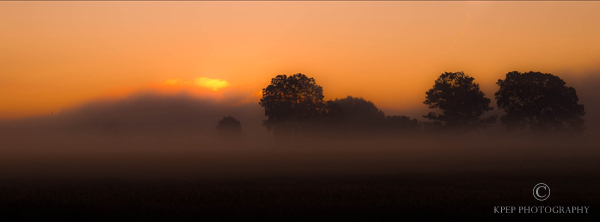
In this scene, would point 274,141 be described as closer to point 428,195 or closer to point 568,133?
point 568,133

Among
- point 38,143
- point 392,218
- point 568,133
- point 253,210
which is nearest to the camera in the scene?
point 392,218

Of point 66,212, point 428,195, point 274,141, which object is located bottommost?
point 66,212

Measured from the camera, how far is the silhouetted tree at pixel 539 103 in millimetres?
86375

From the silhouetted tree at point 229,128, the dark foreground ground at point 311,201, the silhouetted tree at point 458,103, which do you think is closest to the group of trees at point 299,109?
the silhouetted tree at point 458,103

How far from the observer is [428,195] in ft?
84.6

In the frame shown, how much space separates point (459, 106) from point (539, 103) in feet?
47.2

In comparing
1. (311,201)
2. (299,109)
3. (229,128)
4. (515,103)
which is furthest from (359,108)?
(311,201)

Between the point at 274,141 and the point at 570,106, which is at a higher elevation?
the point at 570,106

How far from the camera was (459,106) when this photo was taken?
93500 millimetres

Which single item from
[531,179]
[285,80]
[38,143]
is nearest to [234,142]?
[285,80]

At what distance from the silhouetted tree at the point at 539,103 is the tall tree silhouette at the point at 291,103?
39.5m

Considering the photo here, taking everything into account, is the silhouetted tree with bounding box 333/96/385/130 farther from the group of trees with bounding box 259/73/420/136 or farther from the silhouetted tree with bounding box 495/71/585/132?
the silhouetted tree with bounding box 495/71/585/132

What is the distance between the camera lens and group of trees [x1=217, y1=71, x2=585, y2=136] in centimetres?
8719

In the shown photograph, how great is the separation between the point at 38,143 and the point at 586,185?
644ft
